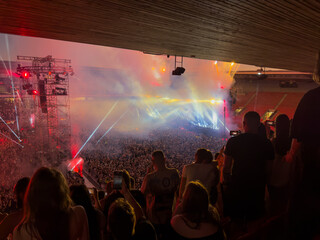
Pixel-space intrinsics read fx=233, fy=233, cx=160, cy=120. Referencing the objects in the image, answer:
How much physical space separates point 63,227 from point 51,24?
10.7 ft

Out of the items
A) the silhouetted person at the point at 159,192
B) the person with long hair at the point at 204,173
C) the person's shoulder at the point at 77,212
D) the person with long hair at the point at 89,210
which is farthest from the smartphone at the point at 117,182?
the person with long hair at the point at 204,173

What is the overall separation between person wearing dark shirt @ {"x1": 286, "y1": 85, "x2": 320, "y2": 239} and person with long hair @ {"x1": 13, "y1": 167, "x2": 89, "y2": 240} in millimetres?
1248

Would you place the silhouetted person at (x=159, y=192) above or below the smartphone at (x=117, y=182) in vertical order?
below

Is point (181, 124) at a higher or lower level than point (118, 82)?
lower

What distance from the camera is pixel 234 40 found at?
5.04 meters

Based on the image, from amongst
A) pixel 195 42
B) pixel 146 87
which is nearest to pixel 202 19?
pixel 195 42

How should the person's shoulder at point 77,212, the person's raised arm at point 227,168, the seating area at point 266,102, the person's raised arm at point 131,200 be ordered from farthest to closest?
the seating area at point 266,102 → the person's raised arm at point 227,168 → the person's raised arm at point 131,200 → the person's shoulder at point 77,212

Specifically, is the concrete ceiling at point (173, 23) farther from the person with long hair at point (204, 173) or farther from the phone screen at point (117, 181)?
the phone screen at point (117, 181)

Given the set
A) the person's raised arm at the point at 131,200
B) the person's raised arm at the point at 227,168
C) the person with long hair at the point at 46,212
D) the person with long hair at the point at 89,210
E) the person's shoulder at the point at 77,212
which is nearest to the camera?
the person with long hair at the point at 46,212

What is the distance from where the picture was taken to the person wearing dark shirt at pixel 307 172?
3.51 feet

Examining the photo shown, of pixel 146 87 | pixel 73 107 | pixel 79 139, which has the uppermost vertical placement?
pixel 146 87

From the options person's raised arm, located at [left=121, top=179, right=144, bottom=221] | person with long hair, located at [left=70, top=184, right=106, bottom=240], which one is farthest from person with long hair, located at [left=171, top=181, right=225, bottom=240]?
person with long hair, located at [left=70, top=184, right=106, bottom=240]

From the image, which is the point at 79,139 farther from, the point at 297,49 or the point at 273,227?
the point at 273,227

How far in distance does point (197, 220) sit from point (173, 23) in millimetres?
3215
